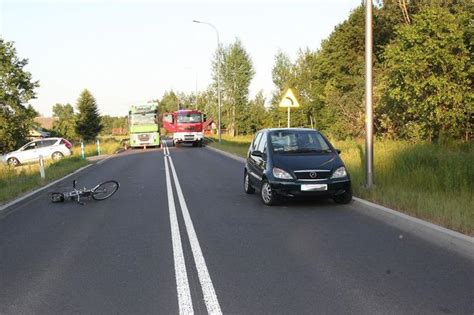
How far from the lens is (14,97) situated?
5344 cm

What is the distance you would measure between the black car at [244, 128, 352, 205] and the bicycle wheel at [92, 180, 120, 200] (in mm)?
3439

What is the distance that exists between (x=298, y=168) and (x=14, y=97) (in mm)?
50144

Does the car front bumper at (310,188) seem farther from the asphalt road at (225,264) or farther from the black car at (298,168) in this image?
the asphalt road at (225,264)

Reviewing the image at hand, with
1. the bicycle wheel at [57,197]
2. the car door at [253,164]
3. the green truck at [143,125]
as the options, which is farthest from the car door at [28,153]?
the car door at [253,164]

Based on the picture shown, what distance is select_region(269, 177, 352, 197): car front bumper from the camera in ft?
32.4

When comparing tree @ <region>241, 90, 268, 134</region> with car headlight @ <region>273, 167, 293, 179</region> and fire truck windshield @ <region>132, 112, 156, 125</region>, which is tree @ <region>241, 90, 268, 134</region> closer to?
fire truck windshield @ <region>132, 112, 156, 125</region>

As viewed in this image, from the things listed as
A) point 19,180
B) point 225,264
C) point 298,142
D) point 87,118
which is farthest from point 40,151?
point 87,118

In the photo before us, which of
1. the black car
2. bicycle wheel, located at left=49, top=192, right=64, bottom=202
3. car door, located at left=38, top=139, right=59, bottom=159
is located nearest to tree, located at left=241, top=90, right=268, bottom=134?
car door, located at left=38, top=139, right=59, bottom=159

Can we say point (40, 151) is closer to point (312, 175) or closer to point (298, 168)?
point (298, 168)

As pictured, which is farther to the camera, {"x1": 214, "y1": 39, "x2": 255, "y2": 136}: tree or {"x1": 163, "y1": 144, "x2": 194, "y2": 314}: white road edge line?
{"x1": 214, "y1": 39, "x2": 255, "y2": 136}: tree

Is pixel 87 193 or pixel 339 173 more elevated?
pixel 339 173

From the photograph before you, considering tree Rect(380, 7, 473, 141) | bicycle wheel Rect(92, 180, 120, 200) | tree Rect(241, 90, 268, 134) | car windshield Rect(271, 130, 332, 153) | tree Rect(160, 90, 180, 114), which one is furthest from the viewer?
tree Rect(160, 90, 180, 114)

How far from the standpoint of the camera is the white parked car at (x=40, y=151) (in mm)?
33406

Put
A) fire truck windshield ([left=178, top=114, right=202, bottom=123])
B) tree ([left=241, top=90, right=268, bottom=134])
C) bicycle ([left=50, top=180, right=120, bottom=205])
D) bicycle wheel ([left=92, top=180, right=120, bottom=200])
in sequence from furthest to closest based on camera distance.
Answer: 1. tree ([left=241, top=90, right=268, bottom=134])
2. fire truck windshield ([left=178, top=114, right=202, bottom=123])
3. bicycle wheel ([left=92, top=180, right=120, bottom=200])
4. bicycle ([left=50, top=180, right=120, bottom=205])
